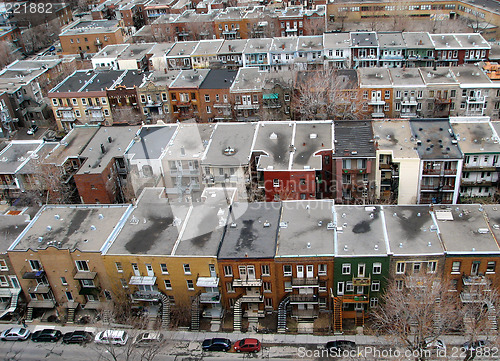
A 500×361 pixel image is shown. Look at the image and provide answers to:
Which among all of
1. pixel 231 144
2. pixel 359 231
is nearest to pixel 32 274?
pixel 231 144

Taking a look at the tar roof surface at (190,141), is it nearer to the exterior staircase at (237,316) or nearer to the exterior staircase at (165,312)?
the exterior staircase at (165,312)

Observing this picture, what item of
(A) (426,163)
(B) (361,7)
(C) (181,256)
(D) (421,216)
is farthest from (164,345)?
(B) (361,7)

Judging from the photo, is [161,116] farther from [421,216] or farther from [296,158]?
[421,216]

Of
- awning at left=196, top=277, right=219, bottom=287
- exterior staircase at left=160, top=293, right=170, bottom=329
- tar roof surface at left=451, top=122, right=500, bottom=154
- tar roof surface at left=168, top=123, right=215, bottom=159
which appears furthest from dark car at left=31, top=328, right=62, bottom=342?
tar roof surface at left=451, top=122, right=500, bottom=154

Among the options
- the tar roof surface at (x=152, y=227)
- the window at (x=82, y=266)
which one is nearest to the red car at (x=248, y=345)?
the tar roof surface at (x=152, y=227)

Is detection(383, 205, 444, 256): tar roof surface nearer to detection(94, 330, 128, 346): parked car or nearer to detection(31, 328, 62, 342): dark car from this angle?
detection(94, 330, 128, 346): parked car
